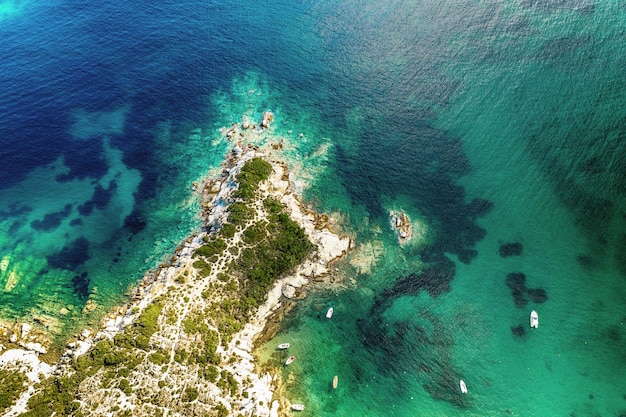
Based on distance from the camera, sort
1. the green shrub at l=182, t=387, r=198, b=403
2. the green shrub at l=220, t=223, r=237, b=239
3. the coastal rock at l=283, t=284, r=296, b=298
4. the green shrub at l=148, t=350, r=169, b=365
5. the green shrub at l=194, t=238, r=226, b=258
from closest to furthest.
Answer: the green shrub at l=182, t=387, r=198, b=403 → the green shrub at l=148, t=350, r=169, b=365 → the coastal rock at l=283, t=284, r=296, b=298 → the green shrub at l=194, t=238, r=226, b=258 → the green shrub at l=220, t=223, r=237, b=239

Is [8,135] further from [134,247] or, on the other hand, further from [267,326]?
[267,326]

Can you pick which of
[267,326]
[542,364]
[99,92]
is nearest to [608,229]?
[542,364]

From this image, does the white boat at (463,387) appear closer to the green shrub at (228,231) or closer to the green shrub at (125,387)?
the green shrub at (228,231)

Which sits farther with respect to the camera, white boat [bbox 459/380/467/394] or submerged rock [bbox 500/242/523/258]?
submerged rock [bbox 500/242/523/258]

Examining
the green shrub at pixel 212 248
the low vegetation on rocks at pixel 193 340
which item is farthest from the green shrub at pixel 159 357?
the green shrub at pixel 212 248

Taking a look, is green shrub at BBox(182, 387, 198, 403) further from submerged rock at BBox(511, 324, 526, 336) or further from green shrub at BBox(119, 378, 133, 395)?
submerged rock at BBox(511, 324, 526, 336)

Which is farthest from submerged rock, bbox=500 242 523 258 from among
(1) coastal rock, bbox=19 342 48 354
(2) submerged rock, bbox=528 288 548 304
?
(1) coastal rock, bbox=19 342 48 354
